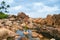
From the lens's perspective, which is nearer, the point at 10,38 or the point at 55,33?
the point at 10,38

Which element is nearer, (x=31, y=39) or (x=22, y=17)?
(x=31, y=39)

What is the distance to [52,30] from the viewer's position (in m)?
27.1

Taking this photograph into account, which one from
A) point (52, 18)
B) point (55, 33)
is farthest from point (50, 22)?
point (55, 33)

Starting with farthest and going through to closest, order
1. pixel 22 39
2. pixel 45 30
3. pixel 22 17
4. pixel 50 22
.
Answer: pixel 22 17
pixel 50 22
pixel 45 30
pixel 22 39

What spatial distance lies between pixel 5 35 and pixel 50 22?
21872mm

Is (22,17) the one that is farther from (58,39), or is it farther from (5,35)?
(5,35)

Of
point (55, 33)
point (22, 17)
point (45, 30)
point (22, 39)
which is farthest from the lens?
point (22, 17)

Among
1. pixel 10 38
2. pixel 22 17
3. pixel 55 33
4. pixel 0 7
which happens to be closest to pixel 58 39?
pixel 55 33

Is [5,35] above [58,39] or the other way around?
above

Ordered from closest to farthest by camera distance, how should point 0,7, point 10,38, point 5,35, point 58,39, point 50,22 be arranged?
point 5,35, point 10,38, point 58,39, point 50,22, point 0,7

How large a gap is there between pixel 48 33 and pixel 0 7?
31.0m

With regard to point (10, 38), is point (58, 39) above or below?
below

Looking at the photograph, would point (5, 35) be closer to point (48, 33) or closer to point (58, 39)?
point (58, 39)

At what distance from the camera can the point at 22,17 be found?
154ft
